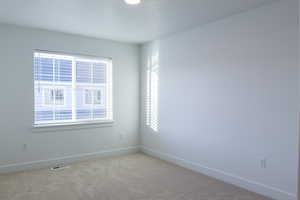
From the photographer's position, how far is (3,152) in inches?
150

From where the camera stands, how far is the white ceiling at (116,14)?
294 centimetres

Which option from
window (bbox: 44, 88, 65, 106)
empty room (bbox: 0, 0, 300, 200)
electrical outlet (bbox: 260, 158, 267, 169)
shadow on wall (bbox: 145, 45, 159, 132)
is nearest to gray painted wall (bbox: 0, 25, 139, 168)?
empty room (bbox: 0, 0, 300, 200)

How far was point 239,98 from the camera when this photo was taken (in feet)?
10.8

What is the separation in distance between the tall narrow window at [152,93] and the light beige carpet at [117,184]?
100 centimetres

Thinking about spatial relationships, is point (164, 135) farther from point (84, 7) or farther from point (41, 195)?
point (84, 7)

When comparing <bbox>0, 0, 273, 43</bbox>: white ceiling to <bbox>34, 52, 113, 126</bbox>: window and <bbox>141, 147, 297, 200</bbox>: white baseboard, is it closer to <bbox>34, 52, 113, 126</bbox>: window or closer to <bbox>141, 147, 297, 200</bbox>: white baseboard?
<bbox>34, 52, 113, 126</bbox>: window

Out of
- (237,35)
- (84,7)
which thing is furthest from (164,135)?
(84,7)

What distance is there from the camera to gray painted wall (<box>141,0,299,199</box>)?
9.18 ft

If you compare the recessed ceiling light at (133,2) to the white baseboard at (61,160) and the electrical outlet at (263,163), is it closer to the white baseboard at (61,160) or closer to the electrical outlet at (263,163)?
the electrical outlet at (263,163)

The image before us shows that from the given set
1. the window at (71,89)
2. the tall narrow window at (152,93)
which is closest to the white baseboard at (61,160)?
the window at (71,89)

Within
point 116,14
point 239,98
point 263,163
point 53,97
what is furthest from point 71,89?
point 263,163

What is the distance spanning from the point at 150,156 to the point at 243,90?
2462 millimetres

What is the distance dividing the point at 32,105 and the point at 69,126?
74cm

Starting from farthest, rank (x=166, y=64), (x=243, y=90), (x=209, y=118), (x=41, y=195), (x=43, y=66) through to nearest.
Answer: (x=166, y=64) → (x=43, y=66) → (x=209, y=118) → (x=243, y=90) → (x=41, y=195)
